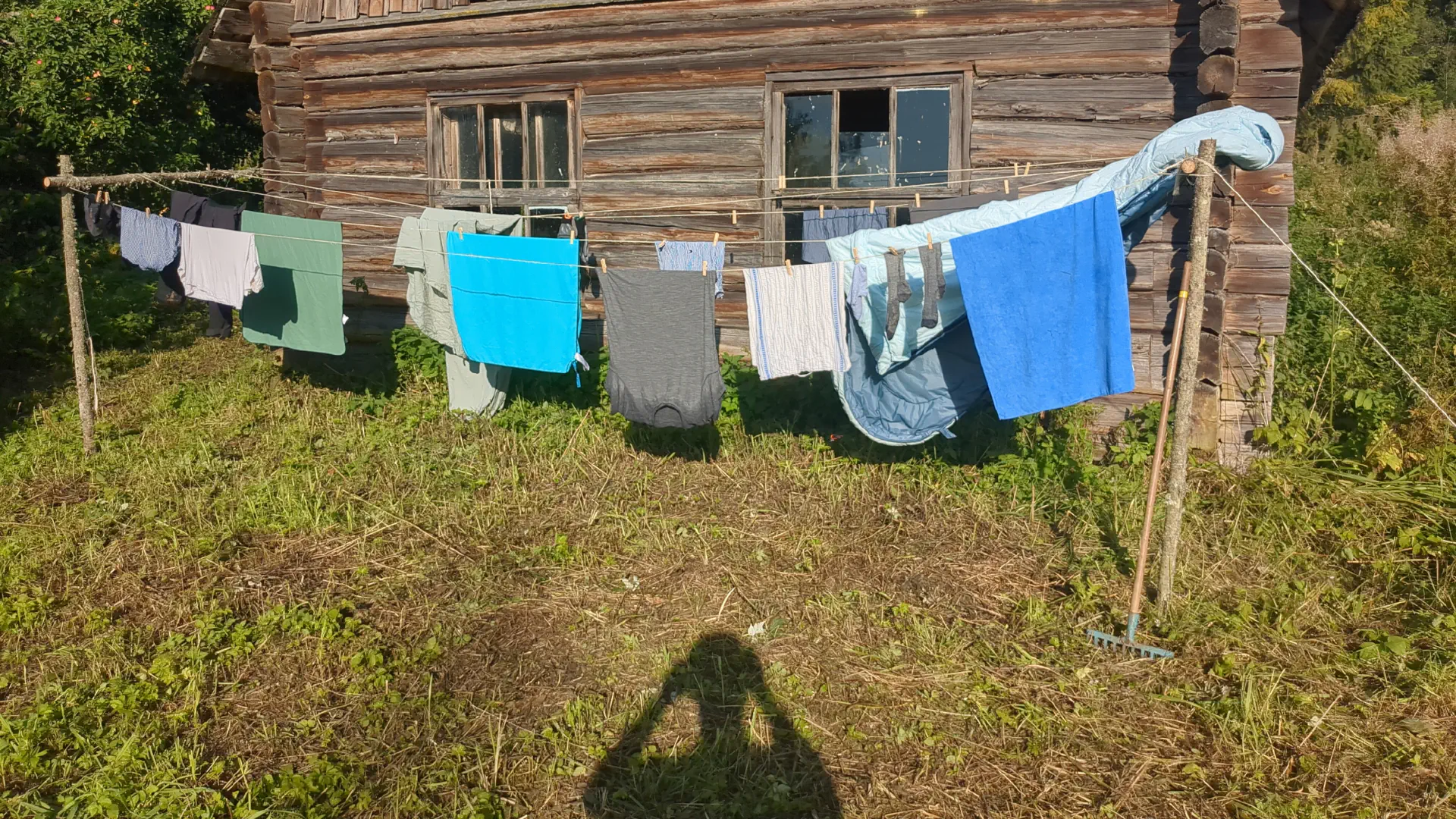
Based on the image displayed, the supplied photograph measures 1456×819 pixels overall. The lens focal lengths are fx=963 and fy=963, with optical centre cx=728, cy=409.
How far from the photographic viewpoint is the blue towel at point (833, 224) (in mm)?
6324

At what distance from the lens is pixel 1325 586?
4938mm

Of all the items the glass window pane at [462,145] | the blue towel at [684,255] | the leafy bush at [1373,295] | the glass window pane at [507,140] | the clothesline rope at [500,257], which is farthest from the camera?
the glass window pane at [462,145]

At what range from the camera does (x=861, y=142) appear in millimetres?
6746

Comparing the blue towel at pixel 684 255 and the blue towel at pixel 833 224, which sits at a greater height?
the blue towel at pixel 833 224

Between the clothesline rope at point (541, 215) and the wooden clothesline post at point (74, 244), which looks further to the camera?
the wooden clothesline post at point (74, 244)

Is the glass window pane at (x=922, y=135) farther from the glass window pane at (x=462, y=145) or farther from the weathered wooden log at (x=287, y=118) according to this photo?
the weathered wooden log at (x=287, y=118)

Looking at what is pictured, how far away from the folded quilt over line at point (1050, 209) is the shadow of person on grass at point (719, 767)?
6.43ft

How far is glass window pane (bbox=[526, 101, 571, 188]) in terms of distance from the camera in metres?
7.60

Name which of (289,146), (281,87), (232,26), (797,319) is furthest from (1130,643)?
(232,26)

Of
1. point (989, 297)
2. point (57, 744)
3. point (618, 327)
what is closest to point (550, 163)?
point (618, 327)

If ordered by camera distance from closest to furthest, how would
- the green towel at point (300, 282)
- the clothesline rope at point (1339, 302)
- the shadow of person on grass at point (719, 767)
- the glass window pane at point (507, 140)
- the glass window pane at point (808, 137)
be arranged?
the shadow of person on grass at point (719, 767), the clothesline rope at point (1339, 302), the green towel at point (300, 282), the glass window pane at point (808, 137), the glass window pane at point (507, 140)

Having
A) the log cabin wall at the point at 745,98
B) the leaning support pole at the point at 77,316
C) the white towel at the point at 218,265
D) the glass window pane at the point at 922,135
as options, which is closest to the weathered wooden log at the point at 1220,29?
the log cabin wall at the point at 745,98

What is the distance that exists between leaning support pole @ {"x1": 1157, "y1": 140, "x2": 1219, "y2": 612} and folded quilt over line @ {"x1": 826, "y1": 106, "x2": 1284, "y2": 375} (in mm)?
137

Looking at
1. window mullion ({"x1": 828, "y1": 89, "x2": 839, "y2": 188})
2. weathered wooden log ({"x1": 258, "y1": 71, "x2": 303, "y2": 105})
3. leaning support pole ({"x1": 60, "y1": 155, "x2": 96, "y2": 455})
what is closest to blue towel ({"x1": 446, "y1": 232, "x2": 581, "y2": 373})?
window mullion ({"x1": 828, "y1": 89, "x2": 839, "y2": 188})
